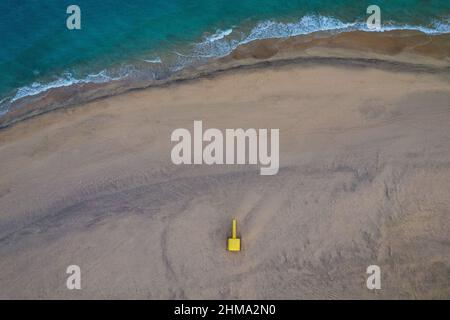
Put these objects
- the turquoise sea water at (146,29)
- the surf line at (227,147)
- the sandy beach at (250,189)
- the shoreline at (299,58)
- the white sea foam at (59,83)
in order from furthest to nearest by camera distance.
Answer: the turquoise sea water at (146,29) < the white sea foam at (59,83) < the shoreline at (299,58) < the surf line at (227,147) < the sandy beach at (250,189)

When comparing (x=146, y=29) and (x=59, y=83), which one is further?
(x=146, y=29)

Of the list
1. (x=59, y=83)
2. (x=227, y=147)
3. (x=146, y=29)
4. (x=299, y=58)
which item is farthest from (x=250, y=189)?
(x=59, y=83)

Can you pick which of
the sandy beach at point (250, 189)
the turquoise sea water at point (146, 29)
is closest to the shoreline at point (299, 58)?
the sandy beach at point (250, 189)

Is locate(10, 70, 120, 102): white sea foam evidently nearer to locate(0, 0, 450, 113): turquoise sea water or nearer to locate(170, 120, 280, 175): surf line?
locate(0, 0, 450, 113): turquoise sea water

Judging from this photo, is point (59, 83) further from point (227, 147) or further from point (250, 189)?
point (250, 189)

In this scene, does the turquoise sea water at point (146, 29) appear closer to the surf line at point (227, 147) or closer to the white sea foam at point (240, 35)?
the white sea foam at point (240, 35)
